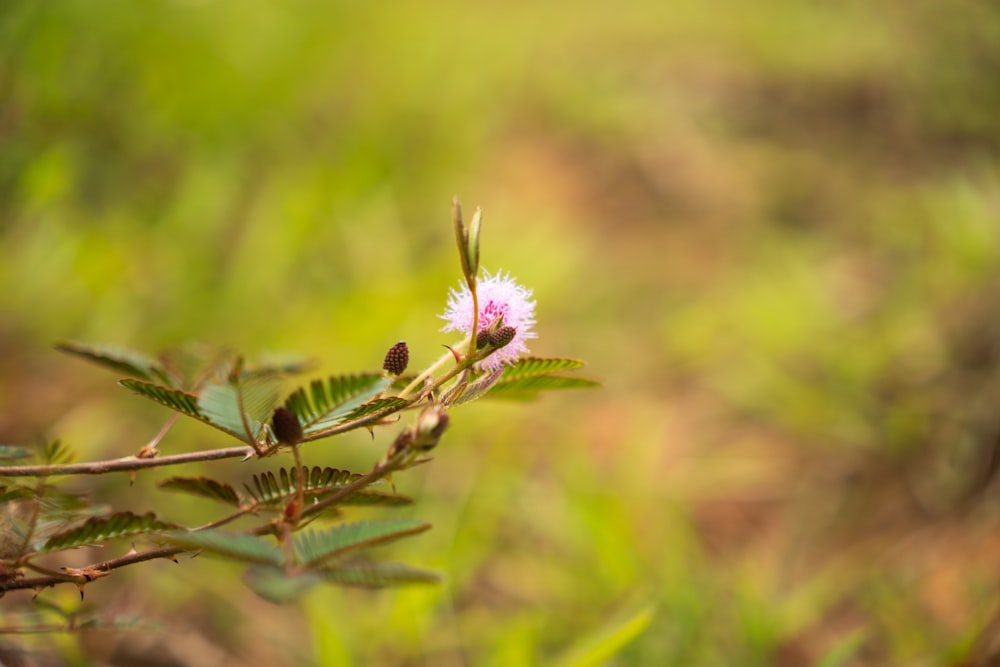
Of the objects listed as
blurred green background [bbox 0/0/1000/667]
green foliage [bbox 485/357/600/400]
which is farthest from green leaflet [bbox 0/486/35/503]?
blurred green background [bbox 0/0/1000/667]

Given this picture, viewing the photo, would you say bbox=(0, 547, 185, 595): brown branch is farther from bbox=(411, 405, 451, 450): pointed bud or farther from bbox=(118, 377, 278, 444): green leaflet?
bbox=(411, 405, 451, 450): pointed bud

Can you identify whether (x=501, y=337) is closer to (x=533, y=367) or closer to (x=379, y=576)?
(x=533, y=367)

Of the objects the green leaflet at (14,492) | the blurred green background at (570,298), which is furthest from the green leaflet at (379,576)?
the blurred green background at (570,298)

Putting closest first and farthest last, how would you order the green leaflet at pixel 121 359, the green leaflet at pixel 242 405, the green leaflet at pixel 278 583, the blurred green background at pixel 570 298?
the green leaflet at pixel 278 583 < the green leaflet at pixel 242 405 < the green leaflet at pixel 121 359 < the blurred green background at pixel 570 298

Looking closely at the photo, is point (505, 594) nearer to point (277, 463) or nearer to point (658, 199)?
point (277, 463)

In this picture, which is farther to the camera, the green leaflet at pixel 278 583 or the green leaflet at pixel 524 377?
the green leaflet at pixel 524 377

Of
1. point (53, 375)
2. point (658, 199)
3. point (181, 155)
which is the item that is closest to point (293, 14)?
point (181, 155)

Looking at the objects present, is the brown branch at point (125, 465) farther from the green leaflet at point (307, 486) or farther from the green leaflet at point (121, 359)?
the green leaflet at point (121, 359)

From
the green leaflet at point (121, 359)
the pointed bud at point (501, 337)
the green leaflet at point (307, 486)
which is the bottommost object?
the green leaflet at point (307, 486)
